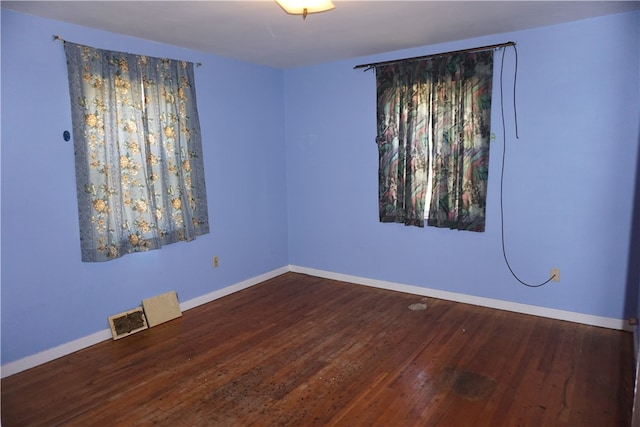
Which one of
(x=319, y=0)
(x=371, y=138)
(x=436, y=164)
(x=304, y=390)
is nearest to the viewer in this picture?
(x=319, y=0)

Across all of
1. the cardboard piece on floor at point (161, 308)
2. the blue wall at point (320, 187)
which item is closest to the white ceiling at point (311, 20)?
the blue wall at point (320, 187)

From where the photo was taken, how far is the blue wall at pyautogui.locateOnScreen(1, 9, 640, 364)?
9.16ft

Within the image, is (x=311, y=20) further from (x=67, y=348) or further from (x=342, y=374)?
(x=67, y=348)

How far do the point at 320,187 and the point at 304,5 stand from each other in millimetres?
2512

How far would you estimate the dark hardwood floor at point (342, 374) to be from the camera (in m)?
2.27

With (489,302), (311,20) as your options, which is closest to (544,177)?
(489,302)

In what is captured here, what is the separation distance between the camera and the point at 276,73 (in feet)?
15.3

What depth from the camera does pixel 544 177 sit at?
3.38 meters

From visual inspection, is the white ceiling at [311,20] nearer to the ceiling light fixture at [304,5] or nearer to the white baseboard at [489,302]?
the ceiling light fixture at [304,5]

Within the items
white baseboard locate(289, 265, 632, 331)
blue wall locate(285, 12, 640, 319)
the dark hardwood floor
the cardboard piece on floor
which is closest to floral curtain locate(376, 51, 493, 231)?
blue wall locate(285, 12, 640, 319)

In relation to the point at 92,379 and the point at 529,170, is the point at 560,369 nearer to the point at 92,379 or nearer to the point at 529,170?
the point at 529,170

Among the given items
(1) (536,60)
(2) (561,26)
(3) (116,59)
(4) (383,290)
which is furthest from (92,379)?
(2) (561,26)

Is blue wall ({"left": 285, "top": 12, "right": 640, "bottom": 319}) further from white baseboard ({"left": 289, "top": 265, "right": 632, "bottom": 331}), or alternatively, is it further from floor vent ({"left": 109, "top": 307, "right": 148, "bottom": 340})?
floor vent ({"left": 109, "top": 307, "right": 148, "bottom": 340})

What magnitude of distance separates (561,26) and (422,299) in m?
2.54
